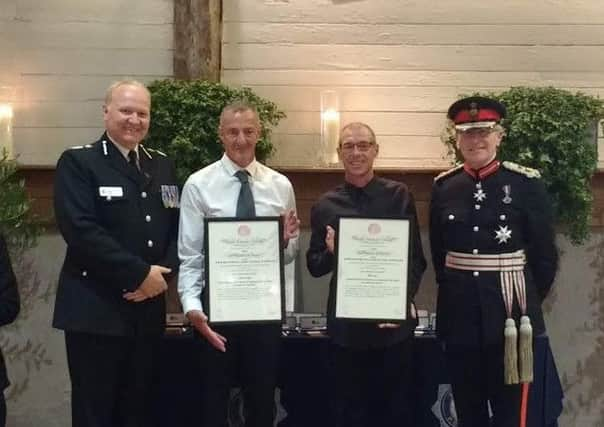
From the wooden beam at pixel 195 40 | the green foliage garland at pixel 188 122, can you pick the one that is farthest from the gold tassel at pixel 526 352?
the wooden beam at pixel 195 40

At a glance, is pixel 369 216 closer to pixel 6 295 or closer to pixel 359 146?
pixel 359 146

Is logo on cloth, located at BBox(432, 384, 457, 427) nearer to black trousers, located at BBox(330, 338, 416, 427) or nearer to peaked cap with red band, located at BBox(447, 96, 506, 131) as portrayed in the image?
black trousers, located at BBox(330, 338, 416, 427)

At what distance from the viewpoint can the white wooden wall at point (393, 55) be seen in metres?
4.15

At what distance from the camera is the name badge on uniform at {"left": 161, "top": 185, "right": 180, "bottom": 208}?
2885 millimetres

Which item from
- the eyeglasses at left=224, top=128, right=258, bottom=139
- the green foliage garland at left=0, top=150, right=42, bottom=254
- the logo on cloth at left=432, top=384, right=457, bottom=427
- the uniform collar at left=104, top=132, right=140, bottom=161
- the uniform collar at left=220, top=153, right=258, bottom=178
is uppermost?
the eyeglasses at left=224, top=128, right=258, bottom=139

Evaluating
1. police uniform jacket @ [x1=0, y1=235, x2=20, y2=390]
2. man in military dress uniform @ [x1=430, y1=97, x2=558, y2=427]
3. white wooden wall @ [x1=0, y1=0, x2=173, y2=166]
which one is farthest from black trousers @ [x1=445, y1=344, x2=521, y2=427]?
white wooden wall @ [x1=0, y1=0, x2=173, y2=166]

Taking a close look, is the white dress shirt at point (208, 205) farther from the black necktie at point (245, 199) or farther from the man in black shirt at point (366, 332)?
the man in black shirt at point (366, 332)

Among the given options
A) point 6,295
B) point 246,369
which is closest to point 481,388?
point 246,369

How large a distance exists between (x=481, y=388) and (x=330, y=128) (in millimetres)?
1659

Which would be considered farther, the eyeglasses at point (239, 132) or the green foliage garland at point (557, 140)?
the green foliage garland at point (557, 140)

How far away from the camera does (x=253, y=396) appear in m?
2.82

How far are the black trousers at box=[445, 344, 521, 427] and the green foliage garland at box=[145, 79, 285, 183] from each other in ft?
4.89

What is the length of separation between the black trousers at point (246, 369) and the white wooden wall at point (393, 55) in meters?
1.53

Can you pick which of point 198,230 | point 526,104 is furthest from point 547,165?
point 198,230
